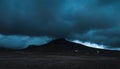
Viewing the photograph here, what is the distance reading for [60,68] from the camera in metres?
44.5

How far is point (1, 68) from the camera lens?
144 ft

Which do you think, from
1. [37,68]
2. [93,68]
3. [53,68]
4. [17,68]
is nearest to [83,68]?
Result: [93,68]

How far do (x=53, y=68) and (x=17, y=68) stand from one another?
6122mm

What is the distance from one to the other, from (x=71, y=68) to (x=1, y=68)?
1178cm

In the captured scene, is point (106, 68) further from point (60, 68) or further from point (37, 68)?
point (37, 68)

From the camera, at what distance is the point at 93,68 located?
45.3 meters

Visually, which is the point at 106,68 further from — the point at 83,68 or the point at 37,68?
the point at 37,68

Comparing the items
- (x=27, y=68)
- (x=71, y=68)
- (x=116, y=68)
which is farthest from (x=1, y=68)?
(x=116, y=68)

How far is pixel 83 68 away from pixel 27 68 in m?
9.66

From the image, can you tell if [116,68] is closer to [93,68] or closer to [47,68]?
[93,68]

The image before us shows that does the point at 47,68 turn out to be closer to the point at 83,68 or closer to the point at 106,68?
the point at 83,68

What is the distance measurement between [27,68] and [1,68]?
173 inches

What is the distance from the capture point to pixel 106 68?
1789 inches

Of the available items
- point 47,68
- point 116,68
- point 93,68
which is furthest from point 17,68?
point 116,68
